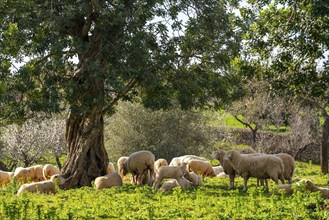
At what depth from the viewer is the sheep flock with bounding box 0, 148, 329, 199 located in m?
18.1

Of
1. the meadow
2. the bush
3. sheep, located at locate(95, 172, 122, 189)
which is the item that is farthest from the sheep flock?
the bush

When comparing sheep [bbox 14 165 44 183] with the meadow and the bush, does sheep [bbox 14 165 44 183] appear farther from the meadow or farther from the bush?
the bush

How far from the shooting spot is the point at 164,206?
14.2m

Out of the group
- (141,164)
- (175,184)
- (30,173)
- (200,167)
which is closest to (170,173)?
(175,184)

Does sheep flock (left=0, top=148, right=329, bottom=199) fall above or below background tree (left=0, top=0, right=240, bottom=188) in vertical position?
below

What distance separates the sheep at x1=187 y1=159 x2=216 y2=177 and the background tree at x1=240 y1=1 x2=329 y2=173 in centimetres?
688

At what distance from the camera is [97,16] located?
20.2 meters

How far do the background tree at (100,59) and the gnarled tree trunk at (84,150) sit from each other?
0.04 meters

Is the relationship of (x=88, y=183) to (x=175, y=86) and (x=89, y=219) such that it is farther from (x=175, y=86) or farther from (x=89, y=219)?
(x=89, y=219)

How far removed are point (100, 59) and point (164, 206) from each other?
7.17m

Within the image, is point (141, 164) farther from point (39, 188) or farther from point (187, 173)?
point (39, 188)

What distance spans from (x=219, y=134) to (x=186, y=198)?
2250cm

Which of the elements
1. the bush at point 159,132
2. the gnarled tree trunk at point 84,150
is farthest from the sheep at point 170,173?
the bush at point 159,132

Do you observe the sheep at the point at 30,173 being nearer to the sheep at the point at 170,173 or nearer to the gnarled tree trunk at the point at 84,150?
the gnarled tree trunk at the point at 84,150
